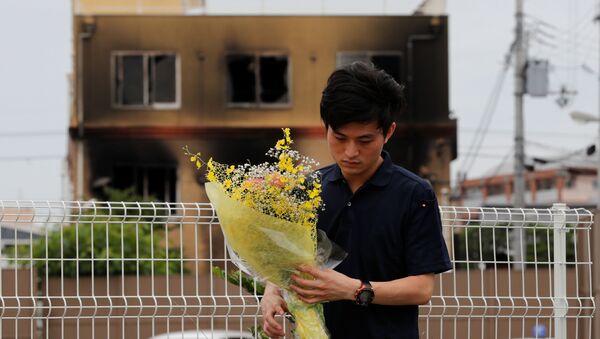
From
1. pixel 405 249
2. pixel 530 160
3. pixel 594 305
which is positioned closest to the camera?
pixel 405 249

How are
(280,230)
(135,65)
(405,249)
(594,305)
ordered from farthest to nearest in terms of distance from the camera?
(135,65), (594,305), (405,249), (280,230)

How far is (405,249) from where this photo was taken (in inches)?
151

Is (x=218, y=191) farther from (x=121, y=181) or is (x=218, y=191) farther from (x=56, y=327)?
(x=121, y=181)

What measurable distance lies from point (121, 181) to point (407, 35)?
6.97 m

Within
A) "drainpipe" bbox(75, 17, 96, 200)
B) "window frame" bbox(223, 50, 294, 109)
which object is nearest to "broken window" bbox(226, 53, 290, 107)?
"window frame" bbox(223, 50, 294, 109)

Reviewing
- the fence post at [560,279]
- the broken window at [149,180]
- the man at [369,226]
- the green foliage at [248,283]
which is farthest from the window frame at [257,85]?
the man at [369,226]

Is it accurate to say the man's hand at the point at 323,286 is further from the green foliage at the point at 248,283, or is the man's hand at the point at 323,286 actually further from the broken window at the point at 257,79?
the broken window at the point at 257,79

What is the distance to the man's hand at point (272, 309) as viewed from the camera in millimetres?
3827

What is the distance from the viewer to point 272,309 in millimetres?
3852

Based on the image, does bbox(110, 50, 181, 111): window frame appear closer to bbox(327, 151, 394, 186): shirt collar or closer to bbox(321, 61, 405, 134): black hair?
bbox(327, 151, 394, 186): shirt collar

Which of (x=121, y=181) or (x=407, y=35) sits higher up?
(x=407, y=35)

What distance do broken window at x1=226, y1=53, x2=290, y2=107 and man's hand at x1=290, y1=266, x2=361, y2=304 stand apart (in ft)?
73.4

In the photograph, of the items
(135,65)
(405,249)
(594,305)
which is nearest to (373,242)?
(405,249)

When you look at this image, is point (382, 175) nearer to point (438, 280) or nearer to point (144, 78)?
point (438, 280)
